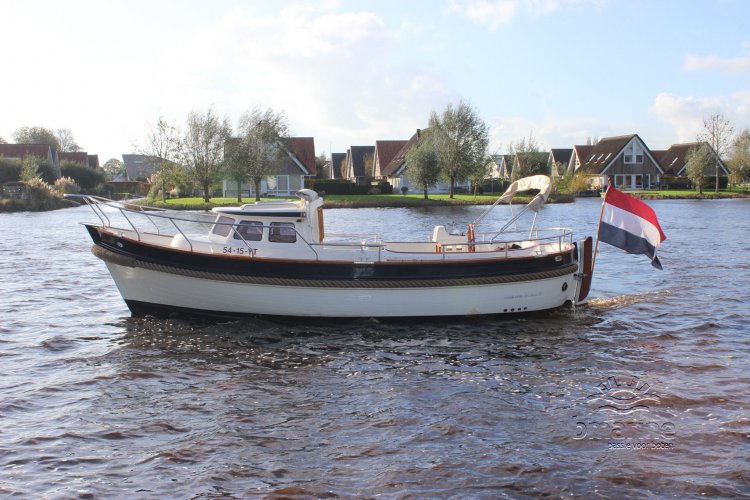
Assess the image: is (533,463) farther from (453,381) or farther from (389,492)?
(453,381)

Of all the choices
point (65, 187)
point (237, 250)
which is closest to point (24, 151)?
point (65, 187)

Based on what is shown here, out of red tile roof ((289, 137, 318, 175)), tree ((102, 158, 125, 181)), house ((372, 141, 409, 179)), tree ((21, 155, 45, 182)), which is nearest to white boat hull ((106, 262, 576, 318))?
tree ((21, 155, 45, 182))

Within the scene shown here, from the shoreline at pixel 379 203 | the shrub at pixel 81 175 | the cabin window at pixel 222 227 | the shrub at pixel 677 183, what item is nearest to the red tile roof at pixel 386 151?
the shoreline at pixel 379 203

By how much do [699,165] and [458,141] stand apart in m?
30.9

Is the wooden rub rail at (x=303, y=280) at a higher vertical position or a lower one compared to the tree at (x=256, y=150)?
lower

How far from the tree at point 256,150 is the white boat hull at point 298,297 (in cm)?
4823

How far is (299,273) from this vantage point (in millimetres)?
14992

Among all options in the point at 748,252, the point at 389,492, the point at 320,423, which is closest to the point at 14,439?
the point at 320,423

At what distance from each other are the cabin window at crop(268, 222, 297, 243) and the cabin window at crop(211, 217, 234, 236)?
1030 mm

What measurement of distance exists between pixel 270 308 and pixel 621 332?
323 inches

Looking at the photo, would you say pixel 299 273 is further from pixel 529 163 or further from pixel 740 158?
pixel 740 158

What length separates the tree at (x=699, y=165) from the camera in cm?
7762

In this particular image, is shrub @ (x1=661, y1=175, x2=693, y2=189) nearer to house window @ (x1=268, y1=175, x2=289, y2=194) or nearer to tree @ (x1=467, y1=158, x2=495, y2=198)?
tree @ (x1=467, y1=158, x2=495, y2=198)

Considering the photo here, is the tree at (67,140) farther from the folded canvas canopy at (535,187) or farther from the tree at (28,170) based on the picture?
the folded canvas canopy at (535,187)
